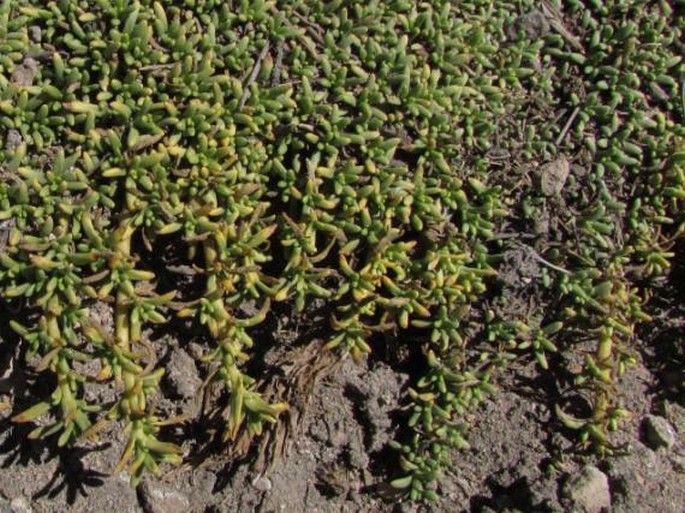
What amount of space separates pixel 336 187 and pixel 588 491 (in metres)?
1.33

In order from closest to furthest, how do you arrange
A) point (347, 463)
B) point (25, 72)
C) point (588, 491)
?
point (25, 72), point (588, 491), point (347, 463)

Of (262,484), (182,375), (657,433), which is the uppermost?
(657,433)

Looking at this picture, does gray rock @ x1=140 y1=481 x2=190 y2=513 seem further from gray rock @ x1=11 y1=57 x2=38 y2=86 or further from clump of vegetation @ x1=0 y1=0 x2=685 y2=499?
gray rock @ x1=11 y1=57 x2=38 y2=86

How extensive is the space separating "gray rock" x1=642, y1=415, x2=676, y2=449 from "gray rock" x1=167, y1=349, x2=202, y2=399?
1.59 meters

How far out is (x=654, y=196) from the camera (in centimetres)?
330

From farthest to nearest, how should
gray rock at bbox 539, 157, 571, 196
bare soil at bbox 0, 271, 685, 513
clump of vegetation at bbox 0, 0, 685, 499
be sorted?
1. gray rock at bbox 539, 157, 571, 196
2. bare soil at bbox 0, 271, 685, 513
3. clump of vegetation at bbox 0, 0, 685, 499

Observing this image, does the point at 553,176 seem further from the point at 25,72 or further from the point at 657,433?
the point at 25,72

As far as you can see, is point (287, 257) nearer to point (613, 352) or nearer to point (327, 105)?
point (327, 105)

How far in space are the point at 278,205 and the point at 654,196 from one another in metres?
1.35

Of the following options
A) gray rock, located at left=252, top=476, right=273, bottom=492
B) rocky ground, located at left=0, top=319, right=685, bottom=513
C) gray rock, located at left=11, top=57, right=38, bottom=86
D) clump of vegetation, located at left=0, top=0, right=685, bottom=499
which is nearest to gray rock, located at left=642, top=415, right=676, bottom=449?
rocky ground, located at left=0, top=319, right=685, bottom=513

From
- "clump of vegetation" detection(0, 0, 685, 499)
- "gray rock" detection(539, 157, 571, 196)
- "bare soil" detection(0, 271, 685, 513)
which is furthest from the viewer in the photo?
"gray rock" detection(539, 157, 571, 196)

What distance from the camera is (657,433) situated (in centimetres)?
325

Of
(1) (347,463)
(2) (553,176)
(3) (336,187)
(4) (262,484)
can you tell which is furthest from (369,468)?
(2) (553,176)

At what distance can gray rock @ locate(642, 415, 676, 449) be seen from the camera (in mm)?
3252
